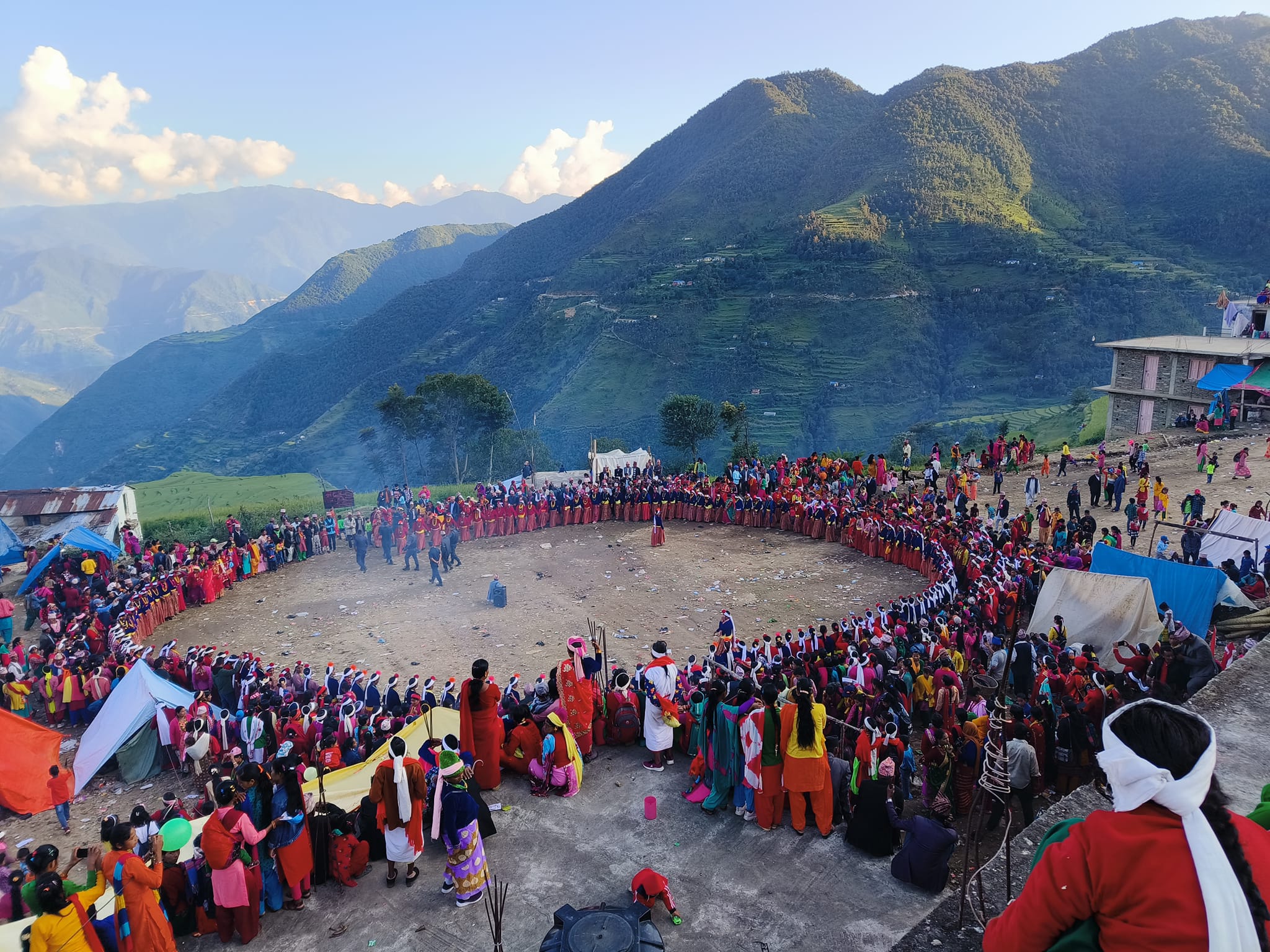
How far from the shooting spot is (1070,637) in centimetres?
1262

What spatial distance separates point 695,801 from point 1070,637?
800 cm

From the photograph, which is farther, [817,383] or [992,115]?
[992,115]

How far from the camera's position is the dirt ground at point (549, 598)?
15.5m

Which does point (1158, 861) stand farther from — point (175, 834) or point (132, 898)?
point (175, 834)

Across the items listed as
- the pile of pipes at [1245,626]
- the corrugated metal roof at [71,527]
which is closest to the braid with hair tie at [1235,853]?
the pile of pipes at [1245,626]

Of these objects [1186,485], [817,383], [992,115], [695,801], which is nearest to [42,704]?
[695,801]

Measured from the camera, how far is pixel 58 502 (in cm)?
2814

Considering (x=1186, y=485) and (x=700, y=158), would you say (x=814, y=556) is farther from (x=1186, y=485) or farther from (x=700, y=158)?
(x=700, y=158)

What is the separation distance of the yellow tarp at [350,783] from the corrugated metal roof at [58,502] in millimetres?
21500

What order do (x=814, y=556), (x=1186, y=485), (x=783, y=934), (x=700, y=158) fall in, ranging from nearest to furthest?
(x=783, y=934) → (x=814, y=556) → (x=1186, y=485) → (x=700, y=158)

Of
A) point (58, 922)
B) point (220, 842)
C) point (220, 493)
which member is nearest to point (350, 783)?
point (220, 842)

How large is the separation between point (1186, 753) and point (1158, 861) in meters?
0.30

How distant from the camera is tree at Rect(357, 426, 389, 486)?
208ft

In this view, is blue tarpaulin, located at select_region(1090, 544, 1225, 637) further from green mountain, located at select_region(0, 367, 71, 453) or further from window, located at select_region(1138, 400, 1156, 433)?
green mountain, located at select_region(0, 367, 71, 453)
